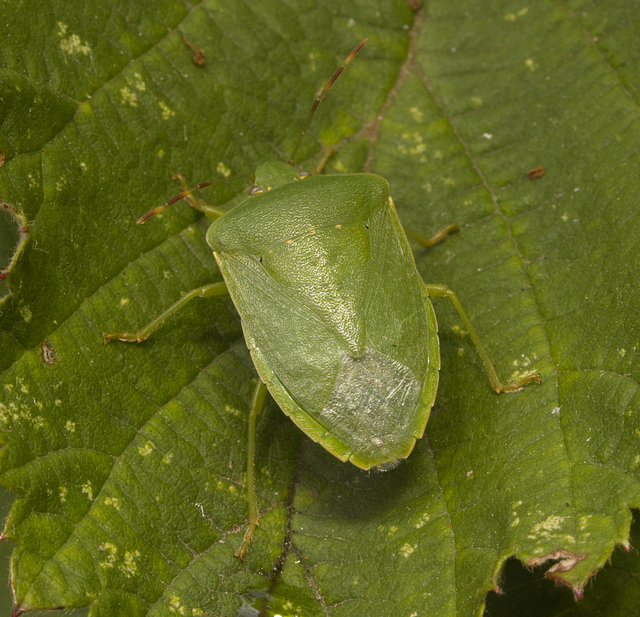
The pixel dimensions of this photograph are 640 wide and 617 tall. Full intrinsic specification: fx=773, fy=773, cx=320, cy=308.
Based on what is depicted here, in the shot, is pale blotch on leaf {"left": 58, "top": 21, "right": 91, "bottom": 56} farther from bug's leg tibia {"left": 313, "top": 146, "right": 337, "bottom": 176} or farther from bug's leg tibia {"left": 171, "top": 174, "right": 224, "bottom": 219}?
bug's leg tibia {"left": 313, "top": 146, "right": 337, "bottom": 176}

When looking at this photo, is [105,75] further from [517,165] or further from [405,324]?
[517,165]

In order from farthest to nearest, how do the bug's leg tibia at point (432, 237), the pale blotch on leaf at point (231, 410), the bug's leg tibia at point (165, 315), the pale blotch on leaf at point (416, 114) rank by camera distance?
the pale blotch on leaf at point (416, 114) → the bug's leg tibia at point (432, 237) → the pale blotch on leaf at point (231, 410) → the bug's leg tibia at point (165, 315)

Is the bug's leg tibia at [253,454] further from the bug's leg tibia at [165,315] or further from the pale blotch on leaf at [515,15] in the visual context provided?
the pale blotch on leaf at [515,15]

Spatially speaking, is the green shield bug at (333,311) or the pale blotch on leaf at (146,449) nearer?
the green shield bug at (333,311)

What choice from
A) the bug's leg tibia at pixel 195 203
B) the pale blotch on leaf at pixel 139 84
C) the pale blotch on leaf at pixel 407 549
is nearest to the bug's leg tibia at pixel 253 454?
the pale blotch on leaf at pixel 407 549

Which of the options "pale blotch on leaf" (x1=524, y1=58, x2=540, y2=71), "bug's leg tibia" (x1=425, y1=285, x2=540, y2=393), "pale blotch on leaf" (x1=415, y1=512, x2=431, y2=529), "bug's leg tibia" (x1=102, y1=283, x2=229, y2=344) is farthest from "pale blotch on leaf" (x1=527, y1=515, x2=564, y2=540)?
"pale blotch on leaf" (x1=524, y1=58, x2=540, y2=71)

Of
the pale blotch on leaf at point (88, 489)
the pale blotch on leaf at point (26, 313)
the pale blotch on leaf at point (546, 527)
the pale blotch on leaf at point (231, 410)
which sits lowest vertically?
the pale blotch on leaf at point (546, 527)

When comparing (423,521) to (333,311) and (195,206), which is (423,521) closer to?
(333,311)

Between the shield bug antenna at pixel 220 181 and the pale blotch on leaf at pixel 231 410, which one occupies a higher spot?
the shield bug antenna at pixel 220 181
